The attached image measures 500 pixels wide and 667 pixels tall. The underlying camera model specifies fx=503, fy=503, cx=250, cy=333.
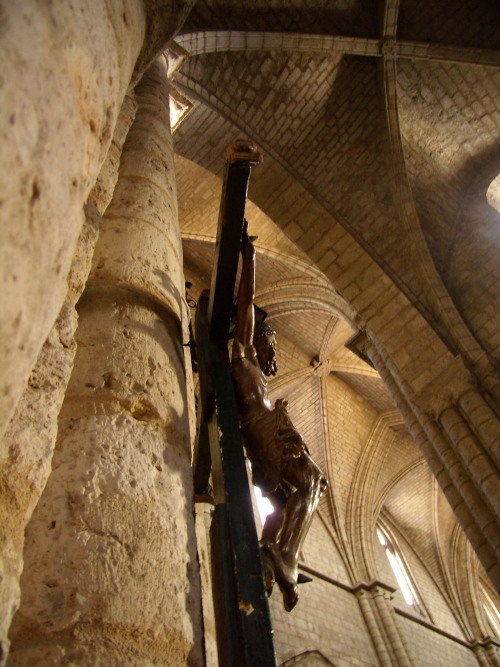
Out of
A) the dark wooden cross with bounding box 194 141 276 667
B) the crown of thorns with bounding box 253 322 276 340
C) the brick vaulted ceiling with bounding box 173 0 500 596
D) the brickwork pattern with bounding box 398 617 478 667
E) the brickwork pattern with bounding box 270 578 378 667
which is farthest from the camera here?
the brickwork pattern with bounding box 398 617 478 667

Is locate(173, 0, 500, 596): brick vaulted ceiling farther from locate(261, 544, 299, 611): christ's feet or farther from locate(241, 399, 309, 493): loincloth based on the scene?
locate(261, 544, 299, 611): christ's feet

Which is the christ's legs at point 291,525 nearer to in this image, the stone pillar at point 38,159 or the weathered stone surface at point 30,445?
the weathered stone surface at point 30,445

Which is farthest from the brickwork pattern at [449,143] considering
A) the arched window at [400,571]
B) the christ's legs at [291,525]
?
the arched window at [400,571]

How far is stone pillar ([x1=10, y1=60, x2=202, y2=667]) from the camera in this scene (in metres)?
0.89

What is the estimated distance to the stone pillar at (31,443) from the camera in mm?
797

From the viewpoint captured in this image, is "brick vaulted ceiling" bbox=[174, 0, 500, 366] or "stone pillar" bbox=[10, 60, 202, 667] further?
"brick vaulted ceiling" bbox=[174, 0, 500, 366]

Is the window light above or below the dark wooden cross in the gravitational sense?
above

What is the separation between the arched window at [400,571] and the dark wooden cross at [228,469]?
1312 centimetres

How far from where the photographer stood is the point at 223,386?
1.74 meters

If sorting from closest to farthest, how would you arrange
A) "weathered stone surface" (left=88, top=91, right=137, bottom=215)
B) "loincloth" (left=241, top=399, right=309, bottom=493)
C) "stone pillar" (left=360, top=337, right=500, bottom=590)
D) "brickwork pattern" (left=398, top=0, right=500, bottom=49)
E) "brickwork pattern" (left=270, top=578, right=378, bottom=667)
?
"loincloth" (left=241, top=399, right=309, bottom=493)
"weathered stone surface" (left=88, top=91, right=137, bottom=215)
"stone pillar" (left=360, top=337, right=500, bottom=590)
"brickwork pattern" (left=398, top=0, right=500, bottom=49)
"brickwork pattern" (left=270, top=578, right=378, bottom=667)

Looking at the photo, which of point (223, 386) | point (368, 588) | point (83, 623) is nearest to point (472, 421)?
point (223, 386)

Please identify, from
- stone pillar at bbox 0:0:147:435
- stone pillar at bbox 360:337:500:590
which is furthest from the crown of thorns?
stone pillar at bbox 360:337:500:590

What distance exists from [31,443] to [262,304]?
9.98m

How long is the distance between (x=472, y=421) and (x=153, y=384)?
14.6 feet
